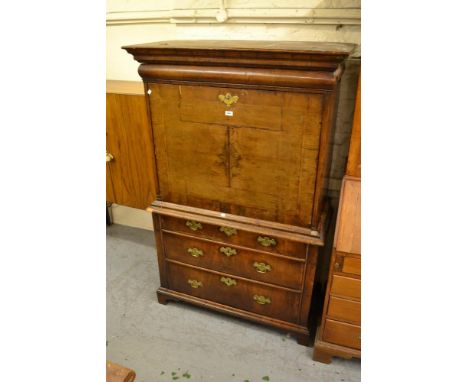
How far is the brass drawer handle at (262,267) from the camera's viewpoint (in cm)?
167

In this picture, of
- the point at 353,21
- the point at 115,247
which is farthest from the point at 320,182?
the point at 115,247

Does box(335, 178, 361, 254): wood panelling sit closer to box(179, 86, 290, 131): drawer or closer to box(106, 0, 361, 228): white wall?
box(179, 86, 290, 131): drawer

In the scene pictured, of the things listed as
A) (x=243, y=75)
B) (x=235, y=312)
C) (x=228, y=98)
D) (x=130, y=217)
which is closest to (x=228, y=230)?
(x=235, y=312)

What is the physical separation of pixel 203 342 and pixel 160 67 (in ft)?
4.91

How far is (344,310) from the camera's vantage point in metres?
1.50

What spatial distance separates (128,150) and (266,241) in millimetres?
1131

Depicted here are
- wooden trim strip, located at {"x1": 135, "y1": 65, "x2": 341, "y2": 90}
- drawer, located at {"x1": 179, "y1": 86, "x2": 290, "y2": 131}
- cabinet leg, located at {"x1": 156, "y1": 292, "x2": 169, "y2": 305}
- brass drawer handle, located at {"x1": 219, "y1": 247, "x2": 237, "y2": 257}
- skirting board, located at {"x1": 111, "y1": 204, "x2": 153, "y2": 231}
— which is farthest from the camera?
skirting board, located at {"x1": 111, "y1": 204, "x2": 153, "y2": 231}

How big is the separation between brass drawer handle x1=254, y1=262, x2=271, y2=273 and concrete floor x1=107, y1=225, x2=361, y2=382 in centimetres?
46

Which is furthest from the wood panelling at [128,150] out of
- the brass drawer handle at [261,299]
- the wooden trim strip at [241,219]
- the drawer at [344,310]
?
the drawer at [344,310]

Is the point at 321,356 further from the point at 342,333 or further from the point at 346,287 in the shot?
the point at 346,287

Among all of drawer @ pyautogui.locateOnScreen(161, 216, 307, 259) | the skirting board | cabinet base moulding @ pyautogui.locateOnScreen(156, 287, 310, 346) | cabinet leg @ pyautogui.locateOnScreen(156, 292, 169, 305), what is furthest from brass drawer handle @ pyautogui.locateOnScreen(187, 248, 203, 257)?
the skirting board

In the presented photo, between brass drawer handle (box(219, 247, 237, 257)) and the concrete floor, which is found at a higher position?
brass drawer handle (box(219, 247, 237, 257))

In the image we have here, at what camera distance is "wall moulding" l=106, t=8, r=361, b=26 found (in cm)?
163
